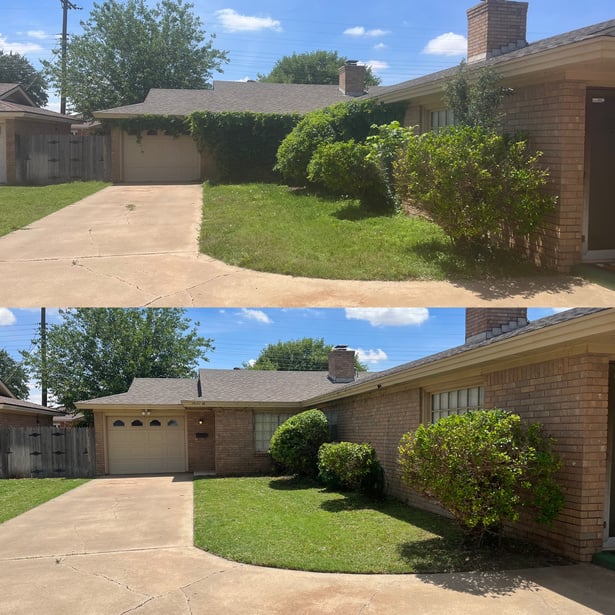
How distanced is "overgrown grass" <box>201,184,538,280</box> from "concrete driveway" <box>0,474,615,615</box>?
4.10 m

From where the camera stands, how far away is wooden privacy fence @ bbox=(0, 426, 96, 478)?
722 inches

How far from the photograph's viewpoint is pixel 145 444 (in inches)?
789

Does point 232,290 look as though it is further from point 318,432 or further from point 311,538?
point 318,432

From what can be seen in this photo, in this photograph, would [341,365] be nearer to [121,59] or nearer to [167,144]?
[167,144]

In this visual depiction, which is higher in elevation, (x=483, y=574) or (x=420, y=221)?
(x=420, y=221)

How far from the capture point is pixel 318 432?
1498 cm

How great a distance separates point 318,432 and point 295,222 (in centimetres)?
519

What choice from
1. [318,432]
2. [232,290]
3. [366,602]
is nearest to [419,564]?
[366,602]

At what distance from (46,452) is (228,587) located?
14494 mm

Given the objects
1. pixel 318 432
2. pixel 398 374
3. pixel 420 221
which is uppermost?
pixel 420 221

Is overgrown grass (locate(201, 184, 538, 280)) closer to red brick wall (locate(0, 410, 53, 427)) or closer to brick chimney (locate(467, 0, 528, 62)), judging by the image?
brick chimney (locate(467, 0, 528, 62))

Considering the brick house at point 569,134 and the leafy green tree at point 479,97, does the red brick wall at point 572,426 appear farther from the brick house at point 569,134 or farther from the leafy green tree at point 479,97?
the leafy green tree at point 479,97

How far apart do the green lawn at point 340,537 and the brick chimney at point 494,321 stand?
2.74 meters

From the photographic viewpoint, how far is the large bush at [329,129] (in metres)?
16.0
